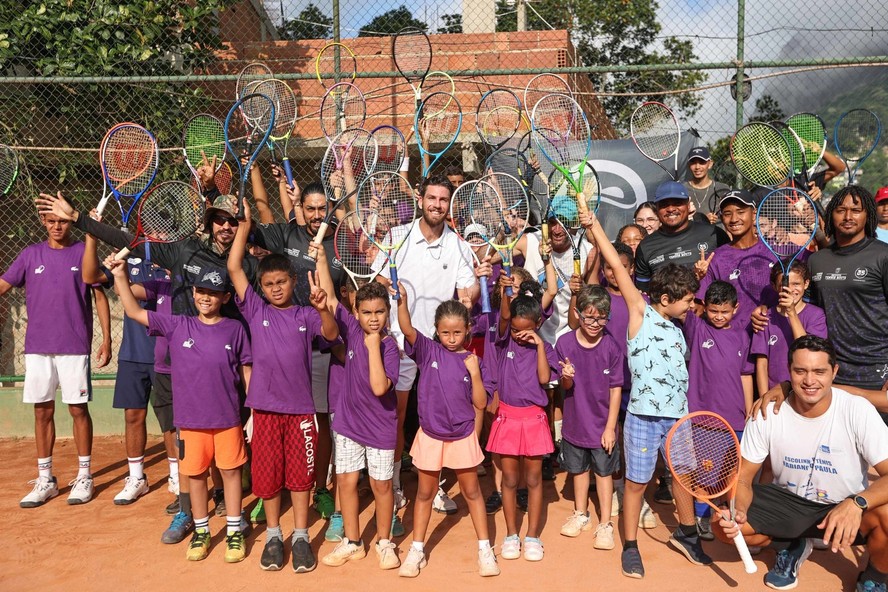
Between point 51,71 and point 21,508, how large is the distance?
418 centimetres

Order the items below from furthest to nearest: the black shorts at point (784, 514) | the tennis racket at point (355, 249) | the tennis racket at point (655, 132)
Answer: the tennis racket at point (655, 132)
the tennis racket at point (355, 249)
the black shorts at point (784, 514)

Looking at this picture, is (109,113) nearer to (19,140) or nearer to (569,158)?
(19,140)

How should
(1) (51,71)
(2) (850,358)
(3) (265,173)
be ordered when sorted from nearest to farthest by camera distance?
(2) (850,358) < (1) (51,71) < (3) (265,173)

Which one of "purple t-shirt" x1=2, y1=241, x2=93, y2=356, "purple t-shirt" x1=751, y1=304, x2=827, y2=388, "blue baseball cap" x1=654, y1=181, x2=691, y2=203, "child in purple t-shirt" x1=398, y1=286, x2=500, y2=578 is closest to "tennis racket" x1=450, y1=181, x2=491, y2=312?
"child in purple t-shirt" x1=398, y1=286, x2=500, y2=578

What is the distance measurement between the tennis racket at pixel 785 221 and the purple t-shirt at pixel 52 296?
4.45 m

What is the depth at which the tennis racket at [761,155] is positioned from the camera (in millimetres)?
5230

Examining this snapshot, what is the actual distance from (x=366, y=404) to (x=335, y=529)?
0.84 meters

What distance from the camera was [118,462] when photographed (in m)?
6.16

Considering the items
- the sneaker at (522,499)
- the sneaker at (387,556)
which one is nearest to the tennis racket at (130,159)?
the sneaker at (387,556)

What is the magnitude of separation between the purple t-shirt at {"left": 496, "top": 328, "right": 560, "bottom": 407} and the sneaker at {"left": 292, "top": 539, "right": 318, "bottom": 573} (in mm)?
1347

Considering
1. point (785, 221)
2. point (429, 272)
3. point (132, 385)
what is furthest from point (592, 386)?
point (132, 385)

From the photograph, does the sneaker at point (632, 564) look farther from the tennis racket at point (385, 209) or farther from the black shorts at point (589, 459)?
the tennis racket at point (385, 209)

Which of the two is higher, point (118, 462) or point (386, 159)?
point (386, 159)

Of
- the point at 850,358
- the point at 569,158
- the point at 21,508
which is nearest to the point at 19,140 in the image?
the point at 21,508
